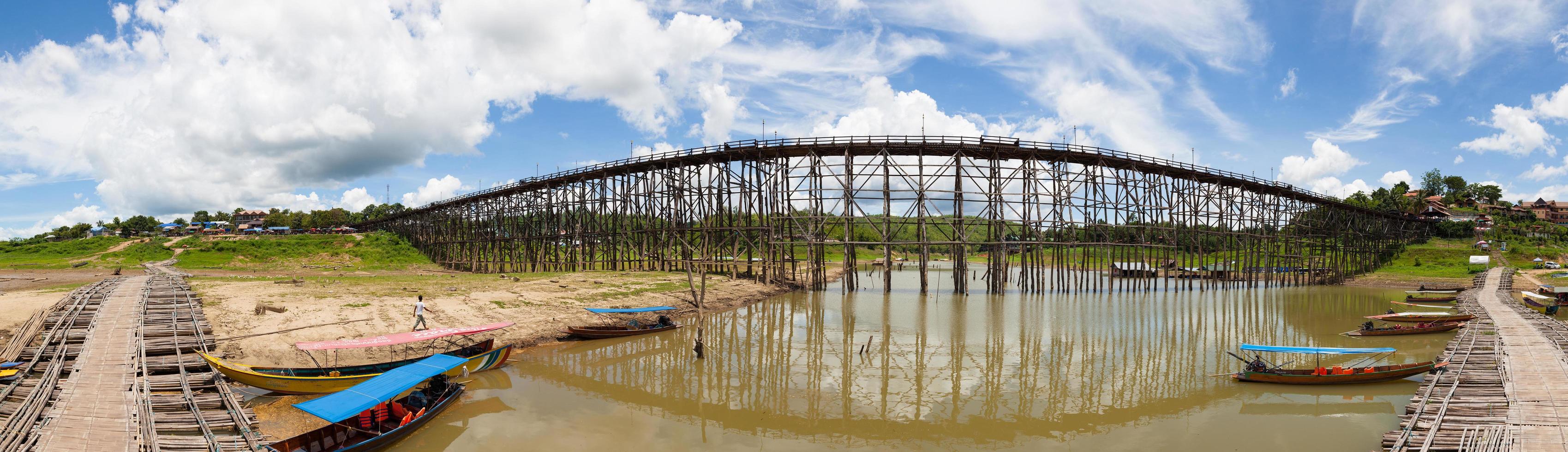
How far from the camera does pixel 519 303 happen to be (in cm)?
2445

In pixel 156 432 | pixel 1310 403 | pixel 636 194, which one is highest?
pixel 636 194

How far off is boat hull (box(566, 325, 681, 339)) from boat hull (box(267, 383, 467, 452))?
8868 mm

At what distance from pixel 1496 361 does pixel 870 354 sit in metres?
15.6

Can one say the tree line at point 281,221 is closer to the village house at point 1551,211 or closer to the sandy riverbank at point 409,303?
the sandy riverbank at point 409,303

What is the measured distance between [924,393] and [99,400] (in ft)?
52.6

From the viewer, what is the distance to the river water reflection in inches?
469

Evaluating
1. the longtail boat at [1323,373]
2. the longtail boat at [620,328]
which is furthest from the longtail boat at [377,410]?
the longtail boat at [1323,373]

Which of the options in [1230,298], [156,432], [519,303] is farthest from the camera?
[1230,298]

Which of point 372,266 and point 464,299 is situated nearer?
point 464,299

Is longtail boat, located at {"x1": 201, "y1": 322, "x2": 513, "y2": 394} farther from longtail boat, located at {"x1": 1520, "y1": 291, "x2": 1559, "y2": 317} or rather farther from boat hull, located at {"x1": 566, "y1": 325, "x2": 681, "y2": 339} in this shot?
longtail boat, located at {"x1": 1520, "y1": 291, "x2": 1559, "y2": 317}

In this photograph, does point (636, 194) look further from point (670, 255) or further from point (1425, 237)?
point (1425, 237)

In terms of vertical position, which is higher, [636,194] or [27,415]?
[636,194]

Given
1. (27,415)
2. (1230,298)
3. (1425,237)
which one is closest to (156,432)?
(27,415)

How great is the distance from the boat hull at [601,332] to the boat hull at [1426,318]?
27.8 meters
